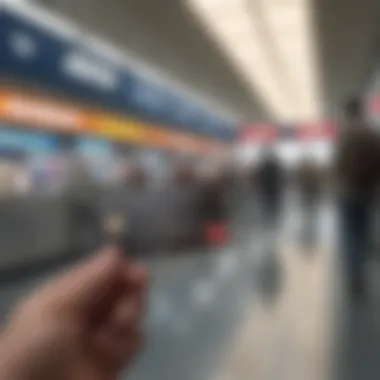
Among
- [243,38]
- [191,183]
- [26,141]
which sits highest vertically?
[243,38]

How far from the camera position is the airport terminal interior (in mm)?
3207

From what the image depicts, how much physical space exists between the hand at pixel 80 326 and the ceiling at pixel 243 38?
5551 millimetres

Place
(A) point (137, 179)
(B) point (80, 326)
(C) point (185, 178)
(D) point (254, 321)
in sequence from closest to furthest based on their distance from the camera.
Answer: (B) point (80, 326) → (D) point (254, 321) → (A) point (137, 179) → (C) point (185, 178)

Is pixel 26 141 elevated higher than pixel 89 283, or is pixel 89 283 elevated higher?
pixel 26 141

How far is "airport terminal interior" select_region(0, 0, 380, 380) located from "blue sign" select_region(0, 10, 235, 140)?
23 mm

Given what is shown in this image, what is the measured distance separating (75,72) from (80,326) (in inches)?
248

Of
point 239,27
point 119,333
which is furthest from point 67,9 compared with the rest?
point 119,333

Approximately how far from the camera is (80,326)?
48cm

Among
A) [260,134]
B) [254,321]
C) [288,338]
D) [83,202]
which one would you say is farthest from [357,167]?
[260,134]

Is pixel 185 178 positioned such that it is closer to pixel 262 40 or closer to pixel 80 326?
pixel 262 40

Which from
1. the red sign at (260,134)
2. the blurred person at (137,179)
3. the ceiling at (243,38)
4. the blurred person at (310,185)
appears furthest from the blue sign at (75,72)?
the red sign at (260,134)

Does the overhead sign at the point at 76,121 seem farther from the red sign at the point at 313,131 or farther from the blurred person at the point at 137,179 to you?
the red sign at the point at 313,131

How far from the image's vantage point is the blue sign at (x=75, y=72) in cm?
536

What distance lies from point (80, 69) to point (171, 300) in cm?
340
